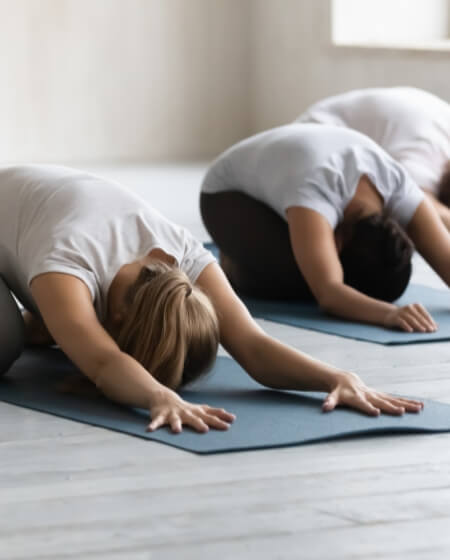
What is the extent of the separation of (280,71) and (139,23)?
3.73 ft

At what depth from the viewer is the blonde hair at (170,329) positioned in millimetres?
2117

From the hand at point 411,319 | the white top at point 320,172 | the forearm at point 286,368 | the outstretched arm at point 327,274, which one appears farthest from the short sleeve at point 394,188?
the forearm at point 286,368

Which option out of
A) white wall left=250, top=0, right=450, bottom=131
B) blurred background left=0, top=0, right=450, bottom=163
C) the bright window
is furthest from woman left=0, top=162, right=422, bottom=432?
blurred background left=0, top=0, right=450, bottom=163

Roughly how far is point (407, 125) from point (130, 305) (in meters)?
2.04

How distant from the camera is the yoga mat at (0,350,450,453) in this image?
2010 millimetres

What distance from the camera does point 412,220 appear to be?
3254 millimetres

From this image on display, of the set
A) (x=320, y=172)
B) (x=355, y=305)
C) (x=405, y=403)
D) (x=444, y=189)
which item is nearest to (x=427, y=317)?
(x=355, y=305)

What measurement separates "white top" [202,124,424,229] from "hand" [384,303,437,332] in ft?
1.06

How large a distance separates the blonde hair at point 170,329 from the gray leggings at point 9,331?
34 cm

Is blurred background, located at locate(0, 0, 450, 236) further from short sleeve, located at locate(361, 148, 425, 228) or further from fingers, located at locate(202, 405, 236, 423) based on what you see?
fingers, located at locate(202, 405, 236, 423)

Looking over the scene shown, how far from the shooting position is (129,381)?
2.08m

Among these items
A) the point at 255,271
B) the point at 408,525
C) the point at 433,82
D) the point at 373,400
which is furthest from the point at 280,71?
the point at 408,525

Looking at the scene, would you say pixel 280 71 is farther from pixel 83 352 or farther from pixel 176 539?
pixel 176 539

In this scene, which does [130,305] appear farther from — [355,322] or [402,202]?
[402,202]
